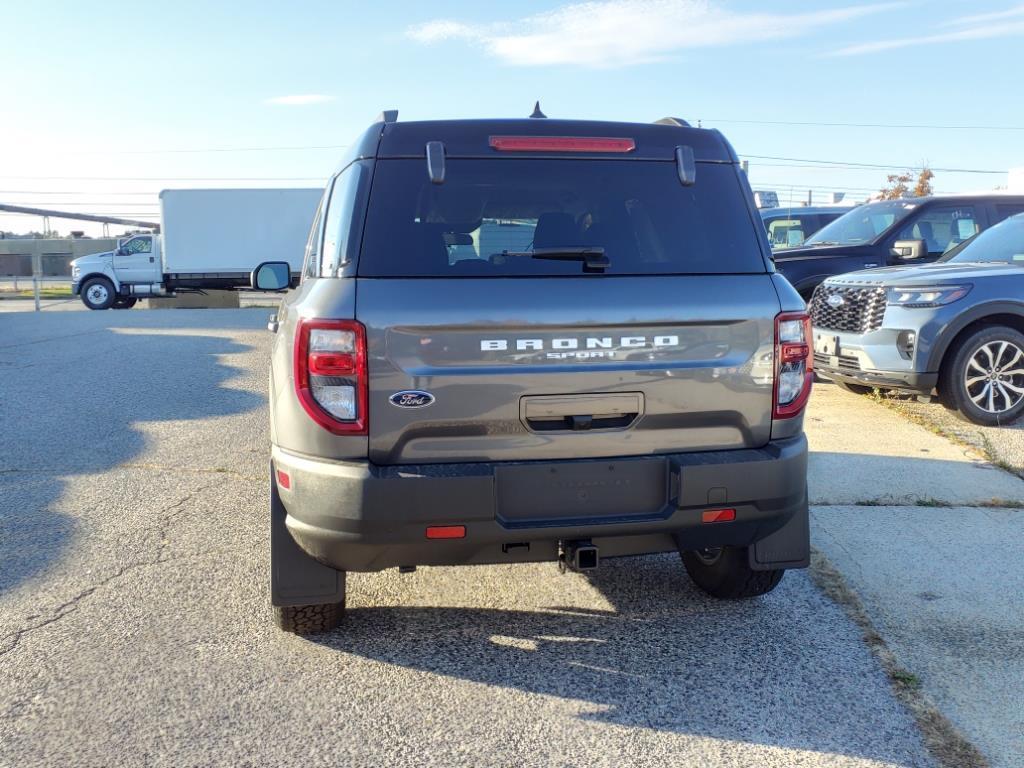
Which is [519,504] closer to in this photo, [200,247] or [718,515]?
[718,515]

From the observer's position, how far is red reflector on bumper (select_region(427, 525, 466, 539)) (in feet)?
10.4

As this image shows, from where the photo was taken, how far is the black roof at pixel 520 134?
3.43 meters

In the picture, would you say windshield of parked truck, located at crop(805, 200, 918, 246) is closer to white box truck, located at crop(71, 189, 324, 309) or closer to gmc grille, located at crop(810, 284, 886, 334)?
Answer: gmc grille, located at crop(810, 284, 886, 334)

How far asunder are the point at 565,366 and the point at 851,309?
18.9 ft

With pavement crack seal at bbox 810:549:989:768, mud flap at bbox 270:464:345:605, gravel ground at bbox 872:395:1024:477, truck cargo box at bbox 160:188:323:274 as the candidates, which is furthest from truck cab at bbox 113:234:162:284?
pavement crack seal at bbox 810:549:989:768

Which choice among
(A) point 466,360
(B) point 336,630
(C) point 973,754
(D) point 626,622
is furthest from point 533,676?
(C) point 973,754

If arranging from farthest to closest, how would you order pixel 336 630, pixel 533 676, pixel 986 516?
pixel 986 516
pixel 336 630
pixel 533 676

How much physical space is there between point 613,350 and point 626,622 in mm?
1402

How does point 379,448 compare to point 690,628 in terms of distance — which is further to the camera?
point 690,628

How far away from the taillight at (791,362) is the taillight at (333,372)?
4.94 ft

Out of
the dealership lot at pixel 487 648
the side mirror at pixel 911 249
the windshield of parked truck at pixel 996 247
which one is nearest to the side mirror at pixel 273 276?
the dealership lot at pixel 487 648

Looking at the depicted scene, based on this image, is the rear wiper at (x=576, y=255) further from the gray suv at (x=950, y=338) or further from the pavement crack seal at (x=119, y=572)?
the gray suv at (x=950, y=338)

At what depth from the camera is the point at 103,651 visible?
3.73 m

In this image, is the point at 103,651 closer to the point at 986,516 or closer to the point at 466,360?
the point at 466,360
